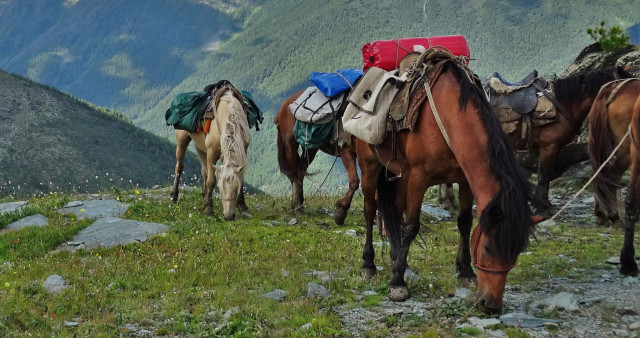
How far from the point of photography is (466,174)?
218 inches

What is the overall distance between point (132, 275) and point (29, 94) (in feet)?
327

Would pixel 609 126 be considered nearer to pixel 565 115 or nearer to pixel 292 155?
pixel 565 115

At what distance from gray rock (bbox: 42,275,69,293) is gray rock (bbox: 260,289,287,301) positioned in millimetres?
2596

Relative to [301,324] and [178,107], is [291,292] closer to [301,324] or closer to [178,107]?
[301,324]

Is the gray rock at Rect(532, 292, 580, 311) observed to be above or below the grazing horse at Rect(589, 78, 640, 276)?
below

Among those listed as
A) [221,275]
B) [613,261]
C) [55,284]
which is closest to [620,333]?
[613,261]

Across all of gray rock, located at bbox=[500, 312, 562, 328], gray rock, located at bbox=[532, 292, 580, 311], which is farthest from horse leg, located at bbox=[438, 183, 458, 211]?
gray rock, located at bbox=[500, 312, 562, 328]

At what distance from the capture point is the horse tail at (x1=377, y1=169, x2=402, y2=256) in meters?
7.55

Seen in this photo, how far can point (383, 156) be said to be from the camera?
7098 mm

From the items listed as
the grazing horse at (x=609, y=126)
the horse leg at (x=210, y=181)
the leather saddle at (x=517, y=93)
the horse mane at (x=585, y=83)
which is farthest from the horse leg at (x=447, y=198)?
the horse leg at (x=210, y=181)

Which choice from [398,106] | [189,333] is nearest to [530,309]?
[398,106]

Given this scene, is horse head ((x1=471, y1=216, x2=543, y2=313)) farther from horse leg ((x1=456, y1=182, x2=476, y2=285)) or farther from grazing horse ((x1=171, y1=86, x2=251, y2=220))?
grazing horse ((x1=171, y1=86, x2=251, y2=220))

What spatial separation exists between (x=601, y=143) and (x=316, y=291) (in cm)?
575

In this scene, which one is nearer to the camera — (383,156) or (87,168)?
(383,156)
